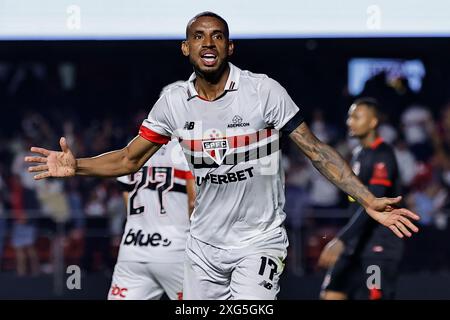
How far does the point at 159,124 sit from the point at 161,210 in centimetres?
135

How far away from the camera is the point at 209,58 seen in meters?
7.16

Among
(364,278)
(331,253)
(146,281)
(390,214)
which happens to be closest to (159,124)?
(390,214)

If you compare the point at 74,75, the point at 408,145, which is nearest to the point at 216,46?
the point at 408,145

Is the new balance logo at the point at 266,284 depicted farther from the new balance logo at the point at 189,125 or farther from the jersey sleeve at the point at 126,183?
the jersey sleeve at the point at 126,183

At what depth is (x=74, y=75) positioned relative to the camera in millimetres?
18156

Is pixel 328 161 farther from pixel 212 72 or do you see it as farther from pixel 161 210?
pixel 161 210

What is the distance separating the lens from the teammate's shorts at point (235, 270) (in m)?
7.09

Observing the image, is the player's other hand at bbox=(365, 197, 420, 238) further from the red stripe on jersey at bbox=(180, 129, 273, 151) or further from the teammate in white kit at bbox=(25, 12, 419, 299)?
the red stripe on jersey at bbox=(180, 129, 273, 151)

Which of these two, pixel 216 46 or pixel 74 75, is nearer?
pixel 216 46

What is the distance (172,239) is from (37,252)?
592cm
